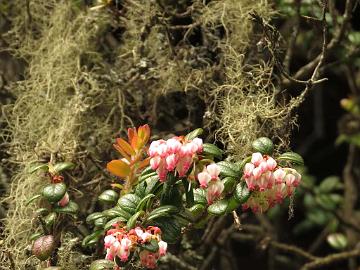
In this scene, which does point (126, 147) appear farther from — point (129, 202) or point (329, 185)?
point (329, 185)

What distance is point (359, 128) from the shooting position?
2.45m

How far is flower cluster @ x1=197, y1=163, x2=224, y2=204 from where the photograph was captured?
1359 millimetres

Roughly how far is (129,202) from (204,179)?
16cm

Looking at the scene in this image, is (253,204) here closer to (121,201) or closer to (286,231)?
(121,201)

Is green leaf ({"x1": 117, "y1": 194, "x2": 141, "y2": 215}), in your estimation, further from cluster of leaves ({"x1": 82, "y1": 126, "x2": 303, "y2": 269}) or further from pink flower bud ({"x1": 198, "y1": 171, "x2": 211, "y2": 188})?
pink flower bud ({"x1": 198, "y1": 171, "x2": 211, "y2": 188})

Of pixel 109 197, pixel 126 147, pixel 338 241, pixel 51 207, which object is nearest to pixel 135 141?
pixel 126 147

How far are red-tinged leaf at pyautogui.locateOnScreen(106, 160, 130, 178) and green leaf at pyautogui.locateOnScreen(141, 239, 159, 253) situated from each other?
0.25 m

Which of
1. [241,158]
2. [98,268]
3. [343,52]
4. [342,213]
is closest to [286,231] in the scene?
[342,213]

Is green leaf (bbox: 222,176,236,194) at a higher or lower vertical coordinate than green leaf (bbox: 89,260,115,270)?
higher

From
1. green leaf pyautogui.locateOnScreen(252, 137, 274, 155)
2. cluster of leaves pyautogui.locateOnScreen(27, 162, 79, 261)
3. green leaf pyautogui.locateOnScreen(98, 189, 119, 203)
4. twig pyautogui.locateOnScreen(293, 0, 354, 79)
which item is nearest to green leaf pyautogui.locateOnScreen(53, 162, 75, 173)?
cluster of leaves pyautogui.locateOnScreen(27, 162, 79, 261)

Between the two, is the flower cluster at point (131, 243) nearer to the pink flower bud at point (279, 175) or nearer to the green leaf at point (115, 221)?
the green leaf at point (115, 221)

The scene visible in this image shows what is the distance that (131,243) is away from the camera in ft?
4.27

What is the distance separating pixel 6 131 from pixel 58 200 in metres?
0.58

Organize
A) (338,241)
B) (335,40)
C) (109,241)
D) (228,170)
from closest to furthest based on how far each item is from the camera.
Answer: (109,241), (228,170), (335,40), (338,241)
